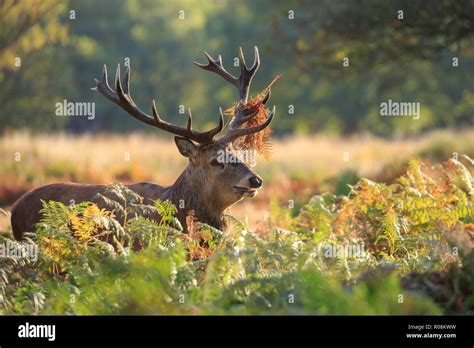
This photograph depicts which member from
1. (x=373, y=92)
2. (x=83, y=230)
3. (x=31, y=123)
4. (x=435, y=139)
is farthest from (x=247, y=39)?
(x=83, y=230)

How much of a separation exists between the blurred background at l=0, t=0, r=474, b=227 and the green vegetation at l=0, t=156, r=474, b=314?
197 cm

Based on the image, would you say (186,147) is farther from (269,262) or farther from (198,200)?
(269,262)

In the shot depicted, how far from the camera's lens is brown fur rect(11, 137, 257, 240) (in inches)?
378

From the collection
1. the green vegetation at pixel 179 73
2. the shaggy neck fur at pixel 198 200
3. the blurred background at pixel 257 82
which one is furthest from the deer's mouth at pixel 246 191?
the green vegetation at pixel 179 73

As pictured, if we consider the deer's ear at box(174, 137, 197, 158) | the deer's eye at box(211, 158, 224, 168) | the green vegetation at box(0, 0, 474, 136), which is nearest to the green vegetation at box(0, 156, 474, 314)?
the deer's eye at box(211, 158, 224, 168)

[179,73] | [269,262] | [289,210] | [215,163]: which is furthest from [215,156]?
[179,73]

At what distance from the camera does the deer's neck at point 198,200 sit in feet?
31.8

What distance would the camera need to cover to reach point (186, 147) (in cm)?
988

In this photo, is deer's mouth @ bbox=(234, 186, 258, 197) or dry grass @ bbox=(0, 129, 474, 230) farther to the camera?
dry grass @ bbox=(0, 129, 474, 230)

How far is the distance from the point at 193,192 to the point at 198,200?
0.10 metres

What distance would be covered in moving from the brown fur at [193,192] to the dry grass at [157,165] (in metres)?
5.03

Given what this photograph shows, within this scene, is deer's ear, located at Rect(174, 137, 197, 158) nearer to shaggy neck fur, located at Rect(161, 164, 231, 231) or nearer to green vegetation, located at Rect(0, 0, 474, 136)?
shaggy neck fur, located at Rect(161, 164, 231, 231)

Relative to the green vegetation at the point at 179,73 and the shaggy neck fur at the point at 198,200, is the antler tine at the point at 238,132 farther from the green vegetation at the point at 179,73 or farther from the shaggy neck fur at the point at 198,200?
the green vegetation at the point at 179,73

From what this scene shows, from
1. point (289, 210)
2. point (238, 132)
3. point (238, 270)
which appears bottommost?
point (238, 270)
